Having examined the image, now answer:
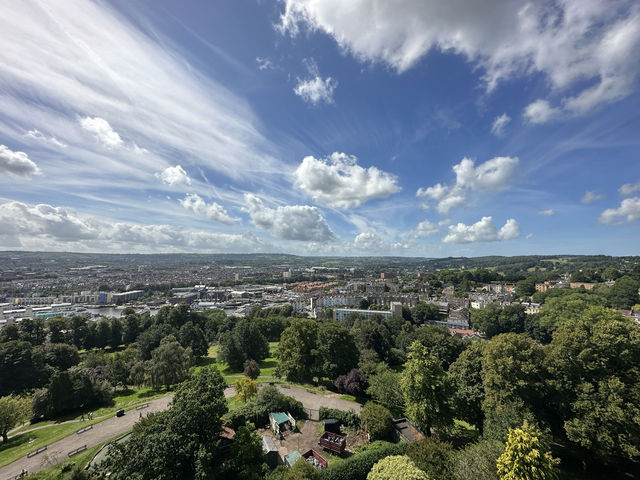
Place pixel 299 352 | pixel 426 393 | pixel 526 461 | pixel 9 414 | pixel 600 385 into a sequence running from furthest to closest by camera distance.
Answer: pixel 299 352 → pixel 9 414 → pixel 426 393 → pixel 600 385 → pixel 526 461

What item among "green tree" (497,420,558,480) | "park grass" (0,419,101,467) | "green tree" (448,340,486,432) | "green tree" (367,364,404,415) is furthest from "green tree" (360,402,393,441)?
"park grass" (0,419,101,467)

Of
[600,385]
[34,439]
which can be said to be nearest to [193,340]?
[34,439]

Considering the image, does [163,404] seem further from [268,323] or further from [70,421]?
[268,323]

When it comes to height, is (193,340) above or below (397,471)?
below

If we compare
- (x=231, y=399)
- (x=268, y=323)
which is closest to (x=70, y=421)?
(x=231, y=399)

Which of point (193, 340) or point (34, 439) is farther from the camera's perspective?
point (193, 340)

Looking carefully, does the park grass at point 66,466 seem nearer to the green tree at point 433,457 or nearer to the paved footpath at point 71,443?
the paved footpath at point 71,443

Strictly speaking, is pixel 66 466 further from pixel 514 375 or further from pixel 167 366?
pixel 514 375

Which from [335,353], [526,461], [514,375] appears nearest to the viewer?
[526,461]
